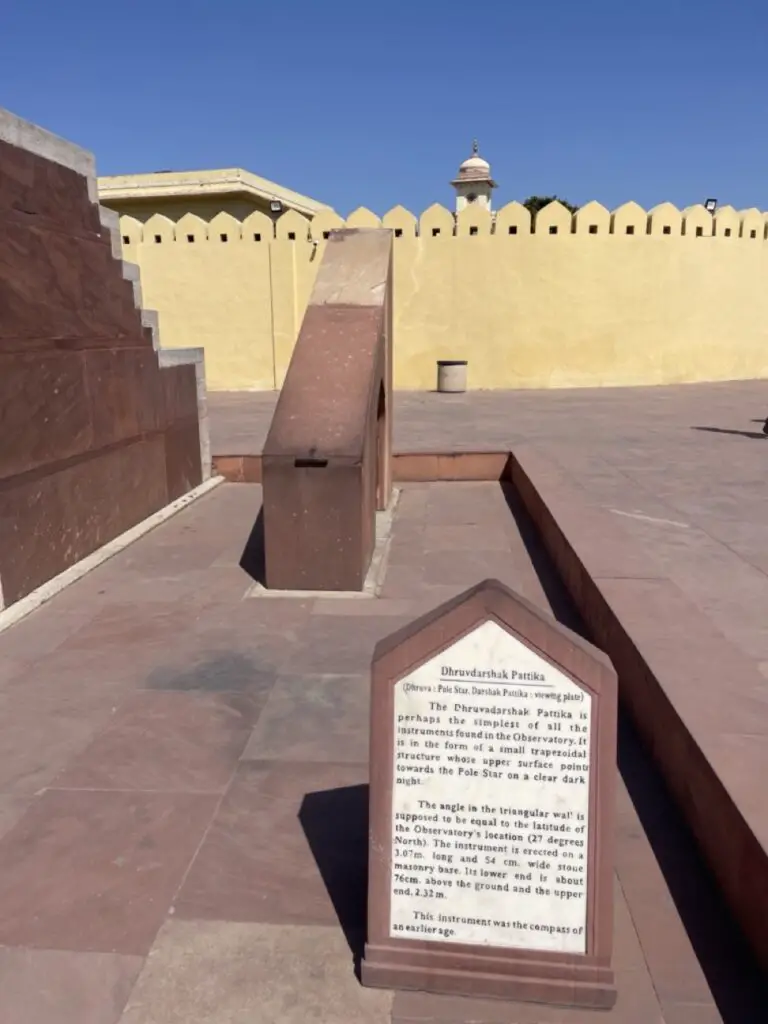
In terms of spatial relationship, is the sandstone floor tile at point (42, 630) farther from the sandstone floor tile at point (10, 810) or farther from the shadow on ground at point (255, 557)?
the sandstone floor tile at point (10, 810)

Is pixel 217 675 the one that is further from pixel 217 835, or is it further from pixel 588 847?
pixel 588 847

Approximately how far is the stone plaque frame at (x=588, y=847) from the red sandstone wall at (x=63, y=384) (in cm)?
325

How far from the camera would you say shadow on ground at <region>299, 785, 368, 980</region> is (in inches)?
86.7

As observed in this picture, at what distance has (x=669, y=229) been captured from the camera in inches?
680

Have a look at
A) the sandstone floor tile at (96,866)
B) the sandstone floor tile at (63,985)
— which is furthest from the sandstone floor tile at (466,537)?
the sandstone floor tile at (63,985)

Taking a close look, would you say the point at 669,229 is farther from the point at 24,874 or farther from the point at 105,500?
the point at 24,874

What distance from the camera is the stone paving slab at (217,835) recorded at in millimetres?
1975

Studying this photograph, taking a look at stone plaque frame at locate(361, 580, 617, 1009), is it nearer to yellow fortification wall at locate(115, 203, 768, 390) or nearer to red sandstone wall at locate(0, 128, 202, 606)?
red sandstone wall at locate(0, 128, 202, 606)

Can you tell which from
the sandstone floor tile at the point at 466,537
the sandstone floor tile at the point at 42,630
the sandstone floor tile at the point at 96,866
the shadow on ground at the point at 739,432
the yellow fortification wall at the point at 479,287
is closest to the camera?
the sandstone floor tile at the point at 96,866

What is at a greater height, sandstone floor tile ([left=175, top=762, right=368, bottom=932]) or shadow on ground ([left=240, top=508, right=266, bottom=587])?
shadow on ground ([left=240, top=508, right=266, bottom=587])

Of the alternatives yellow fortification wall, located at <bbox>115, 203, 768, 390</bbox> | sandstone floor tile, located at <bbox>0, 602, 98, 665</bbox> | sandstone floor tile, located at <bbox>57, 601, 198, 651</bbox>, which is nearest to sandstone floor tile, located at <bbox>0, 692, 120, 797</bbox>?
sandstone floor tile, located at <bbox>0, 602, 98, 665</bbox>

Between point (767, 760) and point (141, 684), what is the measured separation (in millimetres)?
2509

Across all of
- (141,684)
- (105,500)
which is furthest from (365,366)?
(141,684)

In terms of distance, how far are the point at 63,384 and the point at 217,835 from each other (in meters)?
3.45
